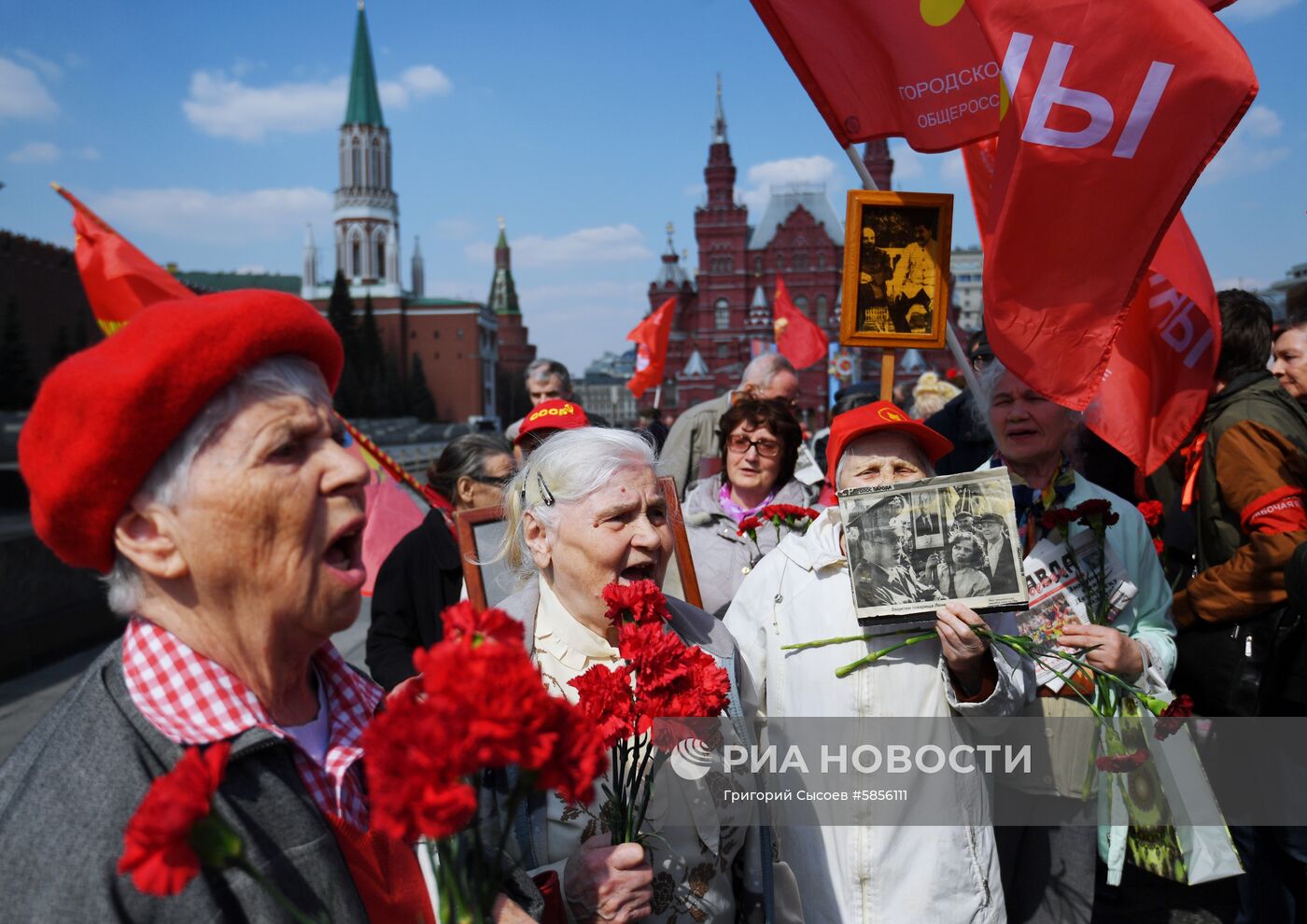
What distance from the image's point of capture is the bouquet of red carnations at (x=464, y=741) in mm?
1060

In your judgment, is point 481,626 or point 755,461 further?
point 755,461

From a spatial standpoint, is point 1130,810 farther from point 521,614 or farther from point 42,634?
point 42,634

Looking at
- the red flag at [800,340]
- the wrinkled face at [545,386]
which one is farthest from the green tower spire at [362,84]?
the wrinkled face at [545,386]

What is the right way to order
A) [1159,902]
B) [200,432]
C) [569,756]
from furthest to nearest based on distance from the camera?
[1159,902] → [200,432] → [569,756]

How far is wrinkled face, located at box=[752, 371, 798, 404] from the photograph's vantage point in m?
6.38

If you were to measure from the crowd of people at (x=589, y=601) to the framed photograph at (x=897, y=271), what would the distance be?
348 mm

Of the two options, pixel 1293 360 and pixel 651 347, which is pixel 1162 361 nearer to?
pixel 1293 360

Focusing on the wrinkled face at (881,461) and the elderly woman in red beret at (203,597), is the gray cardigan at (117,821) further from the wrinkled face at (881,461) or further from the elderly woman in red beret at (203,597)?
the wrinkled face at (881,461)

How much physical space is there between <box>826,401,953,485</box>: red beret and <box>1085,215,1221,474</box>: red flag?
1.23 meters

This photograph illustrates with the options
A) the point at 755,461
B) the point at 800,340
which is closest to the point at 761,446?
the point at 755,461

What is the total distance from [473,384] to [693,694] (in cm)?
10140

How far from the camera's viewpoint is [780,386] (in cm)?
645

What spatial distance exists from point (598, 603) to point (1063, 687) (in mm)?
1606

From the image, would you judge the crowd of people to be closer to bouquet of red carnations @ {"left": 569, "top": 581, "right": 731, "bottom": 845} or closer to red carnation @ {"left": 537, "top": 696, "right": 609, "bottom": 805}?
bouquet of red carnations @ {"left": 569, "top": 581, "right": 731, "bottom": 845}
